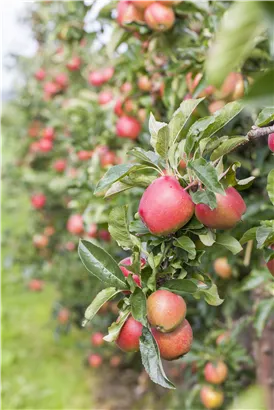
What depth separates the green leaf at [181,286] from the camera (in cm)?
70

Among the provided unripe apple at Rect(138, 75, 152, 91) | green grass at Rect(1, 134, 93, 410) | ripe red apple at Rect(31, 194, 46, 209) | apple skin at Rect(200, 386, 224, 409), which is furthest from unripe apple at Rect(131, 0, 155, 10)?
ripe red apple at Rect(31, 194, 46, 209)

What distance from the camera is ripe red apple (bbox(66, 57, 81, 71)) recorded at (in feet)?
8.95

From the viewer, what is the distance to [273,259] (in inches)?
29.1

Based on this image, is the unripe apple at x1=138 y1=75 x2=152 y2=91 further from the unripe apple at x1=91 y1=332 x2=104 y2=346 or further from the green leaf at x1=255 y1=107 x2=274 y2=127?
the unripe apple at x1=91 y1=332 x2=104 y2=346

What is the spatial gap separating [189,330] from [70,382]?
2225 millimetres

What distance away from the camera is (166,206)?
0.69 m

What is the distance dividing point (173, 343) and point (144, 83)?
949mm

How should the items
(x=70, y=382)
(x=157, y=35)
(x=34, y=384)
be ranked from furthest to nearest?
1. (x=70, y=382)
2. (x=34, y=384)
3. (x=157, y=35)

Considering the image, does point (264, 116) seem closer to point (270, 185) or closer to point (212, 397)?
point (270, 185)

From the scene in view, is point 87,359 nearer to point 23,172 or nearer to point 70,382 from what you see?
point 70,382

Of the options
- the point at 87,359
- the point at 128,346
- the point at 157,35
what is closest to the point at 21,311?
the point at 87,359

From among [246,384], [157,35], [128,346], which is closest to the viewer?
[128,346]

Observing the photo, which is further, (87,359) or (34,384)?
(87,359)

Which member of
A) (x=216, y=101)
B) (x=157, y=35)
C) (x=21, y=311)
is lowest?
(x=21, y=311)
